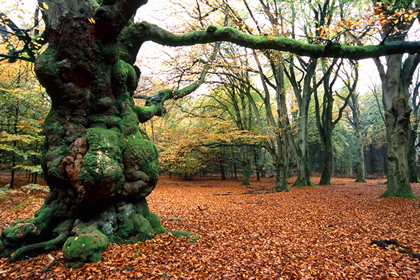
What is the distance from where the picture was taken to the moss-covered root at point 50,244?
9.95 ft

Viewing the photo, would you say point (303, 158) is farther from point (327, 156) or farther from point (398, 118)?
point (398, 118)

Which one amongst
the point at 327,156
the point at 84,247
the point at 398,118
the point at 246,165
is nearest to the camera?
the point at 84,247

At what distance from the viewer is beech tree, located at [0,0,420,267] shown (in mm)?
3229

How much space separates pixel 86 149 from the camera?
3.40 meters

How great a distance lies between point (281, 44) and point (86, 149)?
445cm

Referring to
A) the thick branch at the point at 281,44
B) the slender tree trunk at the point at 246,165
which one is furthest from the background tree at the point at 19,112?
the slender tree trunk at the point at 246,165

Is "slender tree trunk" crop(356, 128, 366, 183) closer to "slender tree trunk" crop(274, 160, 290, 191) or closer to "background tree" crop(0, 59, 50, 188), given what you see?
"slender tree trunk" crop(274, 160, 290, 191)

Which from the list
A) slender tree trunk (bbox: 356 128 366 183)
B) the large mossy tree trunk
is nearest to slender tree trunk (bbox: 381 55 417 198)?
the large mossy tree trunk

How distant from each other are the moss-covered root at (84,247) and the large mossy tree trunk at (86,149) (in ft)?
0.05

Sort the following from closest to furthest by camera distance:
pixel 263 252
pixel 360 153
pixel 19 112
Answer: pixel 263 252, pixel 19 112, pixel 360 153

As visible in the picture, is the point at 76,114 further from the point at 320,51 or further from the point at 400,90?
the point at 400,90

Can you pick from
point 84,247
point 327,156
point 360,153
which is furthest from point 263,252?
point 360,153

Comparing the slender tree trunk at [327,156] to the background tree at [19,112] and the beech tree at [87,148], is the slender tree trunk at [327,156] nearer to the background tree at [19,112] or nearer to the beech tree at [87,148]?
the beech tree at [87,148]

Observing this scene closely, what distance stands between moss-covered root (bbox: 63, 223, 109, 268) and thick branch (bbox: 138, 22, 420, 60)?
378 cm
